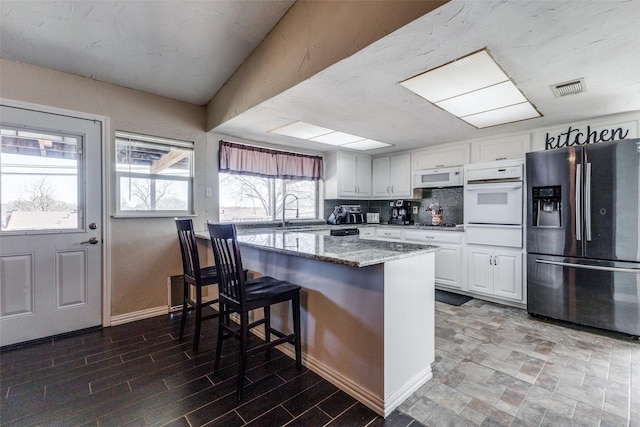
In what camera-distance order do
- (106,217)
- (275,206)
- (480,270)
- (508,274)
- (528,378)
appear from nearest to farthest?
1. (528,378)
2. (106,217)
3. (508,274)
4. (480,270)
5. (275,206)

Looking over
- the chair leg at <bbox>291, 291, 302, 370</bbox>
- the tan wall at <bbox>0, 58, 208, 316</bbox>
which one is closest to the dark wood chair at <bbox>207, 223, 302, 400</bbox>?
the chair leg at <bbox>291, 291, 302, 370</bbox>

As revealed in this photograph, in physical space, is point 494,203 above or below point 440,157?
below

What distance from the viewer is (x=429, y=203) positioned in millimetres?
4785

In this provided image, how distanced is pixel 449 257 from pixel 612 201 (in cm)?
173

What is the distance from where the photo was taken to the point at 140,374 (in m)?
2.05

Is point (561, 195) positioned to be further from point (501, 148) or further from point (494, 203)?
point (501, 148)

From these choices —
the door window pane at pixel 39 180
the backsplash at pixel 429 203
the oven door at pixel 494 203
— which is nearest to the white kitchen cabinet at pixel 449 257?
the oven door at pixel 494 203

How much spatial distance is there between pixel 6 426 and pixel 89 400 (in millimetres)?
348

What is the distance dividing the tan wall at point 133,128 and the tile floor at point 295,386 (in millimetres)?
569

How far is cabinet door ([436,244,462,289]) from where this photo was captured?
385 centimetres

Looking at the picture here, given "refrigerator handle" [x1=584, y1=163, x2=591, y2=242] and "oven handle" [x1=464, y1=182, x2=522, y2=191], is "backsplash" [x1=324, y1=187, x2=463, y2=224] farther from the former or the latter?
"refrigerator handle" [x1=584, y1=163, x2=591, y2=242]

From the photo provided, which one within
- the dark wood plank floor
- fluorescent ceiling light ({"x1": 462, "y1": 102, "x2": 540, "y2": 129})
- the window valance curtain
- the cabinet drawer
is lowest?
the dark wood plank floor

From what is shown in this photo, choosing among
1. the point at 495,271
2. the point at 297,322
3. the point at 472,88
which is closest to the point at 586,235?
the point at 495,271

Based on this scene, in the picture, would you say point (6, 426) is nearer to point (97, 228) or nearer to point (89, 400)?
point (89, 400)
